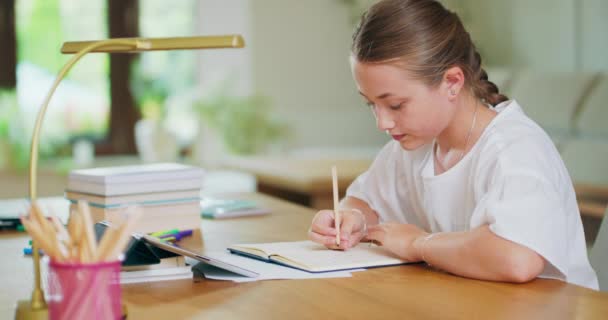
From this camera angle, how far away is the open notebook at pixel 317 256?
60.5 inches

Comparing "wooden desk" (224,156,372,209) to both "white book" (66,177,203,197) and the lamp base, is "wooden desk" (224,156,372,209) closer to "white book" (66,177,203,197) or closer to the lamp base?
"white book" (66,177,203,197)

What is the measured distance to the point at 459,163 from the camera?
1.70 m

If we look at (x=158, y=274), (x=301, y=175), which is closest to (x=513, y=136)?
(x=158, y=274)

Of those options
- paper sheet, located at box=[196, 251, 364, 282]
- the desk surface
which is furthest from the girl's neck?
the desk surface

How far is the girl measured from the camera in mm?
1438

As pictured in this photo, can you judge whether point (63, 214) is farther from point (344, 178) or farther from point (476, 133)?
point (344, 178)

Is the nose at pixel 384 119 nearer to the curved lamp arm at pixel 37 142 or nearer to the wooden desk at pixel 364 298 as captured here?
the wooden desk at pixel 364 298

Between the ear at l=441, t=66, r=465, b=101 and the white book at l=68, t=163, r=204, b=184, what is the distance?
0.62 metres

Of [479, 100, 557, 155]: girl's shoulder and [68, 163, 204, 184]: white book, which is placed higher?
[479, 100, 557, 155]: girl's shoulder

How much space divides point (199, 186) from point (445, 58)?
0.67 metres

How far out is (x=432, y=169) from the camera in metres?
1.80

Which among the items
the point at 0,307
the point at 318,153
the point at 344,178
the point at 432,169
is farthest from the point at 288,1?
the point at 0,307

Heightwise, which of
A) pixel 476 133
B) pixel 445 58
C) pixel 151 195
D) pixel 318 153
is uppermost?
pixel 445 58

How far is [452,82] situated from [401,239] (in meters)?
0.32
